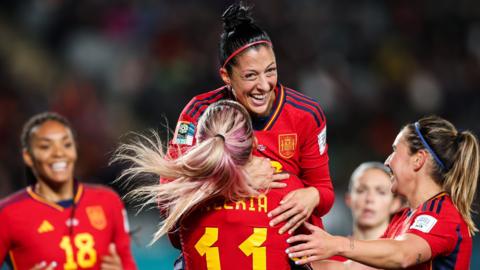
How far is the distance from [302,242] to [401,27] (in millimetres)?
7528

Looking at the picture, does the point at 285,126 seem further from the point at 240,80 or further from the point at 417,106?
the point at 417,106

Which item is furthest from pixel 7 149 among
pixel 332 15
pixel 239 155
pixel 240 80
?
pixel 239 155

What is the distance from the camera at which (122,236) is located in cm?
459

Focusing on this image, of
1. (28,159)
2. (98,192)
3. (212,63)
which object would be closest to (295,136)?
(98,192)

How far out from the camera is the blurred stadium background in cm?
901

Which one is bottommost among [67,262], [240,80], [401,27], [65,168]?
[67,262]

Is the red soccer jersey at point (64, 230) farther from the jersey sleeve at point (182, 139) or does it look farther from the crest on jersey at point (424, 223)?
the crest on jersey at point (424, 223)

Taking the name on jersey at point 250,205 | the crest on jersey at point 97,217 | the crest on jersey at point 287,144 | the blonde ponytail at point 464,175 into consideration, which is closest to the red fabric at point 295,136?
the crest on jersey at point 287,144

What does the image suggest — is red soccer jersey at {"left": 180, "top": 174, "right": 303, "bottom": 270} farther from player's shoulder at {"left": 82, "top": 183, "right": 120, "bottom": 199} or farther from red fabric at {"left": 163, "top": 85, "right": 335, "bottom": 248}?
player's shoulder at {"left": 82, "top": 183, "right": 120, "bottom": 199}

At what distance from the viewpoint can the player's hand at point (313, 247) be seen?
3.21 meters

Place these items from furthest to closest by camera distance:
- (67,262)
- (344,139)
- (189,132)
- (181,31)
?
1. (181,31)
2. (344,139)
3. (67,262)
4. (189,132)

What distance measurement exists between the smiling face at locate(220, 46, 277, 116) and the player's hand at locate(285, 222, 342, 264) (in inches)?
30.0

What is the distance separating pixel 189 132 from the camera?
12.2 ft

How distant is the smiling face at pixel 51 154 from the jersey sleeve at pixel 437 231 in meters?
2.02
